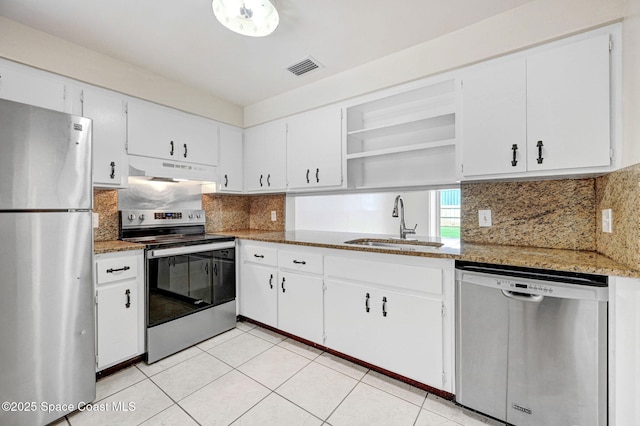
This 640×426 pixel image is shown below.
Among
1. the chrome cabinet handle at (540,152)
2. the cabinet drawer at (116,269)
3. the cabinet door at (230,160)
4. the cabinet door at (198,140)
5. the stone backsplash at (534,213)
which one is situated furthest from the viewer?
the cabinet door at (230,160)

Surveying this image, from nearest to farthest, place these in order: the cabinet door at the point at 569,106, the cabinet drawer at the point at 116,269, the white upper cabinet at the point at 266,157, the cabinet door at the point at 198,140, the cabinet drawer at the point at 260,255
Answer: the cabinet door at the point at 569,106 → the cabinet drawer at the point at 116,269 → the cabinet drawer at the point at 260,255 → the cabinet door at the point at 198,140 → the white upper cabinet at the point at 266,157

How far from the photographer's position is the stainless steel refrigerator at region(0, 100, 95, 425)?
4.54 ft

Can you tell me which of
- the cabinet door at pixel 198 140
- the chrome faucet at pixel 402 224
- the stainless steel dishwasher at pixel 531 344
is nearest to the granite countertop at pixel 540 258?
the stainless steel dishwasher at pixel 531 344

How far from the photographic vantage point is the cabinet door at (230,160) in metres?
3.15

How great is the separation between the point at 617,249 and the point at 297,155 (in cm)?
243

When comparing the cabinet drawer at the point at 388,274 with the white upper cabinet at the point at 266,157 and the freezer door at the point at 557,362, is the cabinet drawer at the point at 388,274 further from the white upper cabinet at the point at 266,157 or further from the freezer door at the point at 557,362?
the white upper cabinet at the point at 266,157

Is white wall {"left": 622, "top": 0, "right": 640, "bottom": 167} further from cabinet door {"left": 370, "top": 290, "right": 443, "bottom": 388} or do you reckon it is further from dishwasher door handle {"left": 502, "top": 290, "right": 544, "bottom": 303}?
cabinet door {"left": 370, "top": 290, "right": 443, "bottom": 388}

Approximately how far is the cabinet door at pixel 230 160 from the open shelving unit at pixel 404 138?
1436 millimetres

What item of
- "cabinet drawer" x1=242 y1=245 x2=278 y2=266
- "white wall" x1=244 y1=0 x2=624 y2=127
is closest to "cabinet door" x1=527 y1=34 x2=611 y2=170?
"white wall" x1=244 y1=0 x2=624 y2=127

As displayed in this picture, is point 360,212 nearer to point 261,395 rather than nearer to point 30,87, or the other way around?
point 261,395

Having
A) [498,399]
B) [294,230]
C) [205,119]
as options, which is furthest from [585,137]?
[205,119]

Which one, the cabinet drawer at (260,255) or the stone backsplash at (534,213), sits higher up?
the stone backsplash at (534,213)

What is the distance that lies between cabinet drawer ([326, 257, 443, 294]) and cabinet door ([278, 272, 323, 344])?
0.73 ft

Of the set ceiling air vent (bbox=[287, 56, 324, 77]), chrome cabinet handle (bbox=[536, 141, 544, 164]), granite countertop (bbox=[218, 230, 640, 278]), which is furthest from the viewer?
ceiling air vent (bbox=[287, 56, 324, 77])
